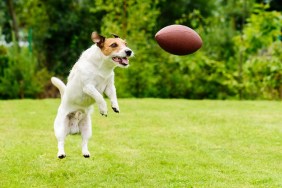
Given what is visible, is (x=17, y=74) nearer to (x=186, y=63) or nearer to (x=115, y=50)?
(x=186, y=63)

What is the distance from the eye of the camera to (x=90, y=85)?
20.6 feet

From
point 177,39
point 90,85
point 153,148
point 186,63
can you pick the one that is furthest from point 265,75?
point 90,85

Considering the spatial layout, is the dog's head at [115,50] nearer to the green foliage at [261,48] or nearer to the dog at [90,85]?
the dog at [90,85]

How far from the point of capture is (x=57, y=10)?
64.4 ft

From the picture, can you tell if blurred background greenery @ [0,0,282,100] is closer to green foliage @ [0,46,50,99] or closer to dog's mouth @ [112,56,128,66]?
green foliage @ [0,46,50,99]

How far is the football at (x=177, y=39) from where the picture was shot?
269 inches

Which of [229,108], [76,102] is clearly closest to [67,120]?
[76,102]

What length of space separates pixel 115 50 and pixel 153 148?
2685 mm

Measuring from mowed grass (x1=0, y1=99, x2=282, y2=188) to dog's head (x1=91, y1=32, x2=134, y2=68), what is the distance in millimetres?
1276

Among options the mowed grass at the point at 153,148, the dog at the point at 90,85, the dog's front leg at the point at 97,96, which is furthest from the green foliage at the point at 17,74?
the dog's front leg at the point at 97,96

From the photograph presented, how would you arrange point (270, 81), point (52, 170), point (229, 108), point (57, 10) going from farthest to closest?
point (57, 10) → point (270, 81) → point (229, 108) → point (52, 170)

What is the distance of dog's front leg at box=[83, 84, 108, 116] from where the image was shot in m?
6.19

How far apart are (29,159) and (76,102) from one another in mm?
1466

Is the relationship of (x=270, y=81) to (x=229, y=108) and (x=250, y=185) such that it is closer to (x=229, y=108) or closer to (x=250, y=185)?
(x=229, y=108)
